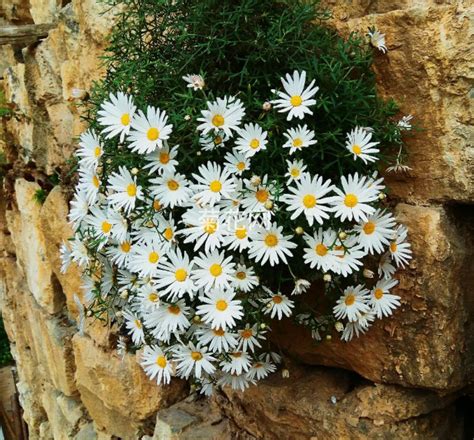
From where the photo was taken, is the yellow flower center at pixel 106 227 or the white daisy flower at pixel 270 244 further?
the yellow flower center at pixel 106 227

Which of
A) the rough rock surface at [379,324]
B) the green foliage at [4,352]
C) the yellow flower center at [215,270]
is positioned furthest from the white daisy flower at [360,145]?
the green foliage at [4,352]

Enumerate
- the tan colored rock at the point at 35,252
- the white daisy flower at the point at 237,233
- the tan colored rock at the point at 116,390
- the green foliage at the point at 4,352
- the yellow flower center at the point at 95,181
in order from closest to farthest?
the white daisy flower at the point at 237,233 → the yellow flower center at the point at 95,181 → the tan colored rock at the point at 116,390 → the tan colored rock at the point at 35,252 → the green foliage at the point at 4,352

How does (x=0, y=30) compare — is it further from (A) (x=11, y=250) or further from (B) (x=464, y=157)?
(B) (x=464, y=157)

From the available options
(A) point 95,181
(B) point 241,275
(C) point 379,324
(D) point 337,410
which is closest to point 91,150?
(A) point 95,181

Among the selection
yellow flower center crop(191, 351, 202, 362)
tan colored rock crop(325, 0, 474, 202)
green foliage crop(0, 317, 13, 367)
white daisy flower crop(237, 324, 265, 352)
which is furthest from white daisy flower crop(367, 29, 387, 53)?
green foliage crop(0, 317, 13, 367)

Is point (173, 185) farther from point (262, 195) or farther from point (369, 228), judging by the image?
point (369, 228)

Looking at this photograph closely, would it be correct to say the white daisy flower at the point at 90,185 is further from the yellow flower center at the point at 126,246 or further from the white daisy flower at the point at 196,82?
the white daisy flower at the point at 196,82

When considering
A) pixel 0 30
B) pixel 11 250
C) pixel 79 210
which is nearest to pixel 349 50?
pixel 79 210

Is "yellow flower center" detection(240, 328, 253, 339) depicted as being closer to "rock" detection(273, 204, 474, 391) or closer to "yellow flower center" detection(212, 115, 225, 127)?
A: "rock" detection(273, 204, 474, 391)
